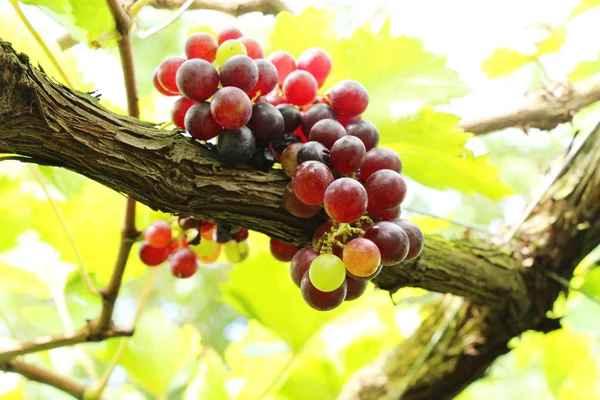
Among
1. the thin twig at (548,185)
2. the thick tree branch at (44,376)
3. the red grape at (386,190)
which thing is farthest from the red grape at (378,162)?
the thick tree branch at (44,376)

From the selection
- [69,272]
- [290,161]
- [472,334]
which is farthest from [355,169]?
[69,272]

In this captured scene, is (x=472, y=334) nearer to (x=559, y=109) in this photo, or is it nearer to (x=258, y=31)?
(x=559, y=109)

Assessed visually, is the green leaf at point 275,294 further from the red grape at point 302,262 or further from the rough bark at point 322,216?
the red grape at point 302,262

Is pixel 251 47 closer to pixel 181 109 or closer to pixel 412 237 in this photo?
pixel 181 109

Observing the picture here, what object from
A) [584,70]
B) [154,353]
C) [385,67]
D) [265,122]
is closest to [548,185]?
[584,70]

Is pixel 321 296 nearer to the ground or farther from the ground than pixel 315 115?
nearer to the ground

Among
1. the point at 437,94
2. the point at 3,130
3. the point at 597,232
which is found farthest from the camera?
the point at 597,232
